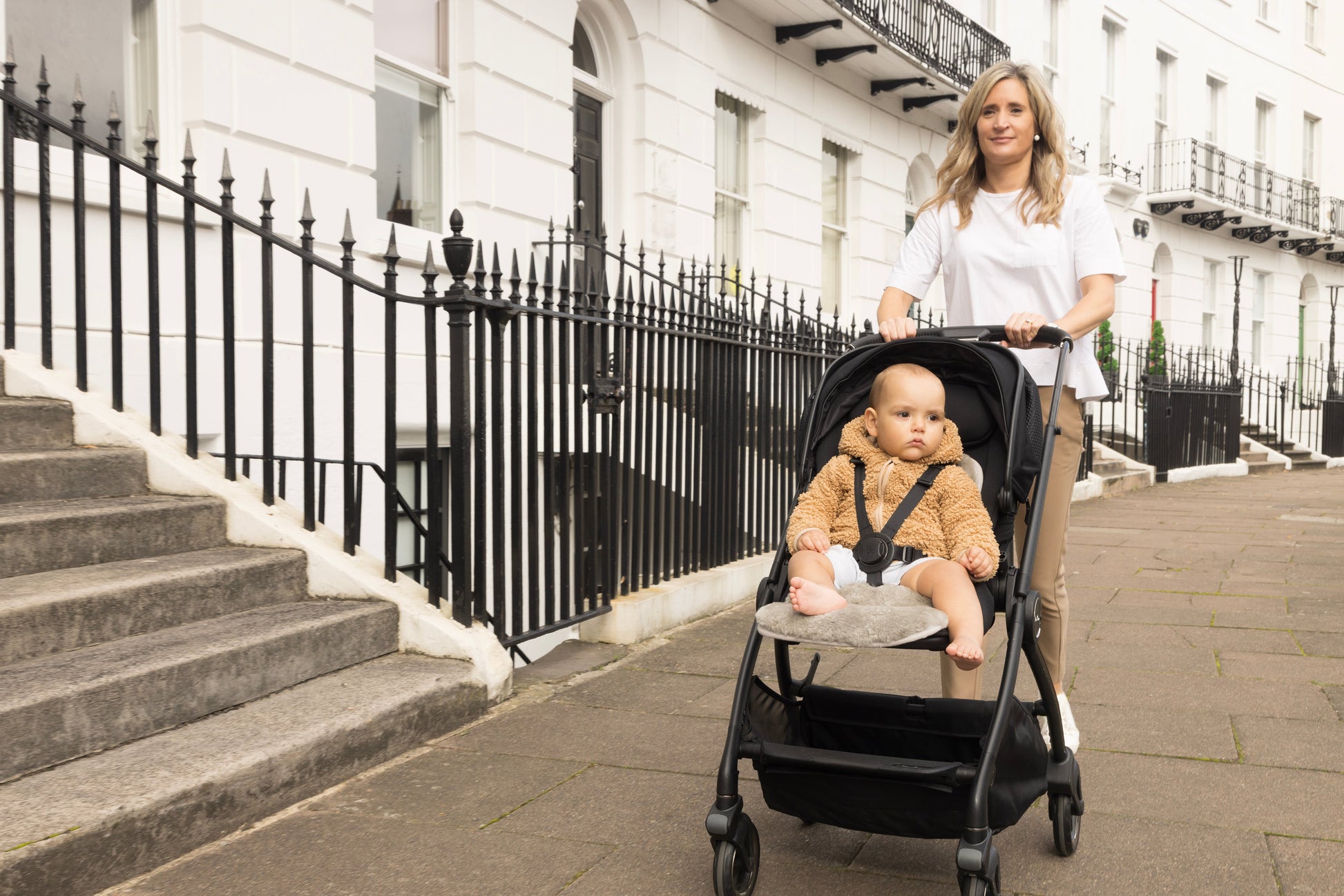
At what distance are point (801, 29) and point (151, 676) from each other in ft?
38.2

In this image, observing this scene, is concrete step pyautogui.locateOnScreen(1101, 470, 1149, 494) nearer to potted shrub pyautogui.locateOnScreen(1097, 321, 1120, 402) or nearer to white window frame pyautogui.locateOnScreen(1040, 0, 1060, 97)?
potted shrub pyautogui.locateOnScreen(1097, 321, 1120, 402)

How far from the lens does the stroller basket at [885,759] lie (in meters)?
2.60

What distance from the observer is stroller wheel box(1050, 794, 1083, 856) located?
297 centimetres

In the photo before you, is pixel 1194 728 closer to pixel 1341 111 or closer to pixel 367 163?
pixel 367 163

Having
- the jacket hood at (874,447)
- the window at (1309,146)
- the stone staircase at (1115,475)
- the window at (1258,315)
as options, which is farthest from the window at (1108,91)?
the jacket hood at (874,447)

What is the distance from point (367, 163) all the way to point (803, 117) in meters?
7.47

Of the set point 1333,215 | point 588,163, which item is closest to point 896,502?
point 588,163

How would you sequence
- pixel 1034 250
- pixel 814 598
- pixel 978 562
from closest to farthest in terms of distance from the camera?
pixel 814 598 < pixel 978 562 < pixel 1034 250

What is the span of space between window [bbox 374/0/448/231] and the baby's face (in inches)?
232

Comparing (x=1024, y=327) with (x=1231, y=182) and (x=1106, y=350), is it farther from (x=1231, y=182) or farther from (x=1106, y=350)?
(x=1231, y=182)

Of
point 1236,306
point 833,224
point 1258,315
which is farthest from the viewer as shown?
point 1258,315

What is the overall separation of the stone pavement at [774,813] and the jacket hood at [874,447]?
3.45 ft

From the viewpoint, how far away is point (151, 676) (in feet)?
10.8

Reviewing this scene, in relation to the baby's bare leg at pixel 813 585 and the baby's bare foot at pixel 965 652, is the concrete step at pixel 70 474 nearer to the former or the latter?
the baby's bare leg at pixel 813 585
